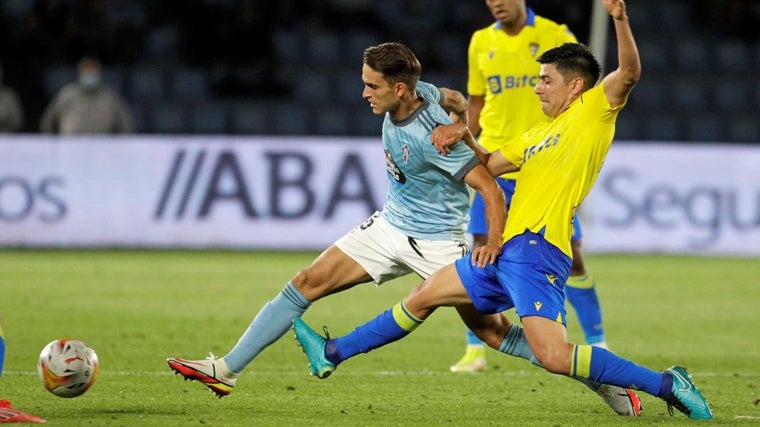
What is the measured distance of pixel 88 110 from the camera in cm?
1634

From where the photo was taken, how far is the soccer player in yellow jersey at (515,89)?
8.19m

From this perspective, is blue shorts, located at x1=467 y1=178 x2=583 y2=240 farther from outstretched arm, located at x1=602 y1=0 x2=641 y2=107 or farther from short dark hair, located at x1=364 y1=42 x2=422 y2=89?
outstretched arm, located at x1=602 y1=0 x2=641 y2=107

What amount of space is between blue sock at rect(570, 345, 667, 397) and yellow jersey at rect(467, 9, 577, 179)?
8.40ft

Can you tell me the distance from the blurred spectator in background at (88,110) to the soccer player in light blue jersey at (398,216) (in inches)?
406

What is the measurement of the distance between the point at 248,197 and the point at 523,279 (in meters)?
9.76

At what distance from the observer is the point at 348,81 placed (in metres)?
18.7

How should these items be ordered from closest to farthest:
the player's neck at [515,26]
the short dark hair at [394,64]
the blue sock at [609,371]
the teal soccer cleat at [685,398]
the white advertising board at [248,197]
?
the blue sock at [609,371] → the teal soccer cleat at [685,398] → the short dark hair at [394,64] → the player's neck at [515,26] → the white advertising board at [248,197]

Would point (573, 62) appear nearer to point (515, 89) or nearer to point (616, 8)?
point (616, 8)

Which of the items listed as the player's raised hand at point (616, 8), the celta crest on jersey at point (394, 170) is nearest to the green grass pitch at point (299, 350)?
the celta crest on jersey at point (394, 170)

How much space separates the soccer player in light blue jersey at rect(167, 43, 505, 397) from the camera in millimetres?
6277

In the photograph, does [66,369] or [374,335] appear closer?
[66,369]

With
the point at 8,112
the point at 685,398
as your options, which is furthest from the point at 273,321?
the point at 8,112

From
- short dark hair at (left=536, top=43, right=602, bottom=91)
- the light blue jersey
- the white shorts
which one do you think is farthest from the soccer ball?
short dark hair at (left=536, top=43, right=602, bottom=91)

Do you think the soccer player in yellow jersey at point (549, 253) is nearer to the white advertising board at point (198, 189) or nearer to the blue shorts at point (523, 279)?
the blue shorts at point (523, 279)
